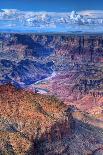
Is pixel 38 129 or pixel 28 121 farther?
pixel 28 121

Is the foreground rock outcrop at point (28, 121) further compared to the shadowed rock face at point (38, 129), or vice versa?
the shadowed rock face at point (38, 129)

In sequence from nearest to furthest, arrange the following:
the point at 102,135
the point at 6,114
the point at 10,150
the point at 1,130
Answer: the point at 10,150 < the point at 1,130 < the point at 6,114 < the point at 102,135

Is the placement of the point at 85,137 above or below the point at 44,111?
below

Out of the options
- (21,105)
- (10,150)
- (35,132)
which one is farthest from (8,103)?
(10,150)

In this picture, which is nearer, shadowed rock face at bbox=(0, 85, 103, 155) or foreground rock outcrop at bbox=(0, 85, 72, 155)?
foreground rock outcrop at bbox=(0, 85, 72, 155)

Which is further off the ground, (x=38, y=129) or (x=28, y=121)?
(x=28, y=121)

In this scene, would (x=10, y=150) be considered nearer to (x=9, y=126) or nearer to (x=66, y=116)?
(x=9, y=126)

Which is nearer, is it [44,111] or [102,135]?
[44,111]


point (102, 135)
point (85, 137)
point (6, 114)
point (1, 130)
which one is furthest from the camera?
point (102, 135)

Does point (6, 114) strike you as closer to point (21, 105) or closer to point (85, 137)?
point (21, 105)
